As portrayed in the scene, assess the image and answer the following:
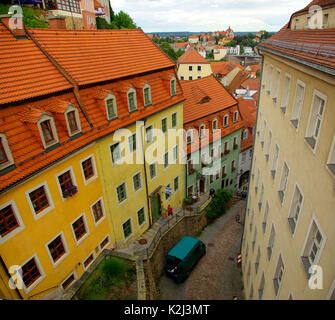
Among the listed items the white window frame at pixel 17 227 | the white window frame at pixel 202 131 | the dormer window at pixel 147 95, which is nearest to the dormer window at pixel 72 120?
the white window frame at pixel 17 227

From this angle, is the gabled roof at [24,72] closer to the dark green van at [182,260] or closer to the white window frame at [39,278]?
the white window frame at [39,278]

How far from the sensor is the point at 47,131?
1123cm

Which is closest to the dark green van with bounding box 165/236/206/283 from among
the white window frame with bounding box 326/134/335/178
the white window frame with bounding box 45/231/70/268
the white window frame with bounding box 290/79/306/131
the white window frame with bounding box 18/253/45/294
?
the white window frame with bounding box 45/231/70/268

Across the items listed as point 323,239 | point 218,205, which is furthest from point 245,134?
point 323,239

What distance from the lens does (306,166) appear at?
7461 mm

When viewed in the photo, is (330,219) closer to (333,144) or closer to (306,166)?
(333,144)

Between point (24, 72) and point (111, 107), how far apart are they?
4.59 m

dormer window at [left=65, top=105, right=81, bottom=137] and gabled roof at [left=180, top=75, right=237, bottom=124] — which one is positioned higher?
dormer window at [left=65, top=105, right=81, bottom=137]

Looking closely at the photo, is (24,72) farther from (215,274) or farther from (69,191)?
(215,274)

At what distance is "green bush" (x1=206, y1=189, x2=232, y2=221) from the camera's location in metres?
25.2

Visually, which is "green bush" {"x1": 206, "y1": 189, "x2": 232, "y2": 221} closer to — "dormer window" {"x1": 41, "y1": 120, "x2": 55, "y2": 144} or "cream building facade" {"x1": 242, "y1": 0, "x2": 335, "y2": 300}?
"cream building facade" {"x1": 242, "y1": 0, "x2": 335, "y2": 300}

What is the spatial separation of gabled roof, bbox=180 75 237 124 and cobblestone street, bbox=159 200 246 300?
36.1 feet

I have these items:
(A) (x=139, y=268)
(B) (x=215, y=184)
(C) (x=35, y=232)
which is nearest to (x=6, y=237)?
(C) (x=35, y=232)

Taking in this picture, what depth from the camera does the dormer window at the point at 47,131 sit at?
1077cm
